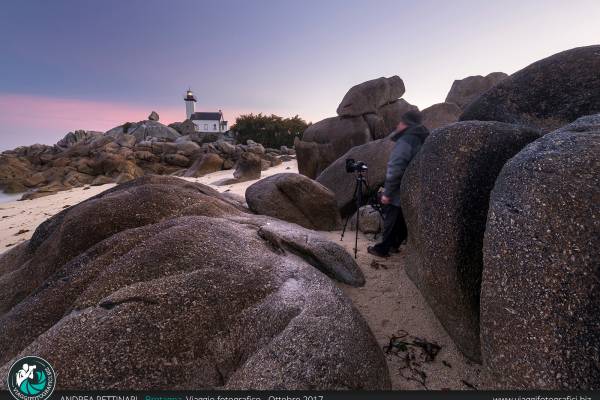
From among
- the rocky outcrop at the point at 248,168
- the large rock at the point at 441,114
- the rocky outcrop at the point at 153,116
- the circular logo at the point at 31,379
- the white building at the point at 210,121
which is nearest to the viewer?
the circular logo at the point at 31,379

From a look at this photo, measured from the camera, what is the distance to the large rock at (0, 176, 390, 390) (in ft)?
7.87

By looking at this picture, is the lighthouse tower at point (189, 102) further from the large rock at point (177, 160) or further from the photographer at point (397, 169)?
the photographer at point (397, 169)

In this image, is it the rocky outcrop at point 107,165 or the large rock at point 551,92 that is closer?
the large rock at point 551,92

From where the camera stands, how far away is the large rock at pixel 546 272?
77.4 inches

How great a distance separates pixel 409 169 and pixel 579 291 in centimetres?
265

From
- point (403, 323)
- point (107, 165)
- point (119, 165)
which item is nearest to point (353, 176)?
point (403, 323)

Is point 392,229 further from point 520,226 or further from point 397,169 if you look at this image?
point 520,226

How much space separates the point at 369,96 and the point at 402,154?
557 inches

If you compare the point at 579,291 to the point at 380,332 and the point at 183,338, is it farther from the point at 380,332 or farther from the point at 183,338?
the point at 183,338

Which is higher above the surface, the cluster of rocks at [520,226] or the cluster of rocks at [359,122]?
the cluster of rocks at [359,122]

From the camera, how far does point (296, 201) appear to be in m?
7.62

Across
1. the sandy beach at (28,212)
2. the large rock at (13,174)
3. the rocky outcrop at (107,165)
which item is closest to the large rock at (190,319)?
the sandy beach at (28,212)

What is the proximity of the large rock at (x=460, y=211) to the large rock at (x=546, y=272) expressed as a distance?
0.53 metres

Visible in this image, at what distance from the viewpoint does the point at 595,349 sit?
1906 mm
